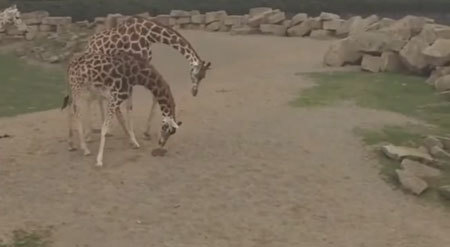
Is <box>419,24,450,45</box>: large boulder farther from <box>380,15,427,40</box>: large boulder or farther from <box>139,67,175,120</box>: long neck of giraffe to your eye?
<box>139,67,175,120</box>: long neck of giraffe

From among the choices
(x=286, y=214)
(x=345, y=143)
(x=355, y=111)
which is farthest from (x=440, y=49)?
(x=286, y=214)

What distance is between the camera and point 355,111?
12.1m

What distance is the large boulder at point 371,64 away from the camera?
16297mm

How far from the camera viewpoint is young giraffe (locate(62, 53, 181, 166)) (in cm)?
905

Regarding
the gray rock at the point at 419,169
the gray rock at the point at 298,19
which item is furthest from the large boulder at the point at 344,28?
the gray rock at the point at 419,169

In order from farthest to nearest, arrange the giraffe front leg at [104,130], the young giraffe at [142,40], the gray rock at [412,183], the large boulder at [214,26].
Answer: the large boulder at [214,26] < the young giraffe at [142,40] < the giraffe front leg at [104,130] < the gray rock at [412,183]

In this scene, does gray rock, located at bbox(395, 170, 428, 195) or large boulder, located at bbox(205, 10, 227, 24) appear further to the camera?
large boulder, located at bbox(205, 10, 227, 24)

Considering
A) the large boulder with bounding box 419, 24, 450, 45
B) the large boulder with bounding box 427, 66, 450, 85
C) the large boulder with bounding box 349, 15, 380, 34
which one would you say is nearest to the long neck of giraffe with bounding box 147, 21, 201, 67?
the large boulder with bounding box 427, 66, 450, 85

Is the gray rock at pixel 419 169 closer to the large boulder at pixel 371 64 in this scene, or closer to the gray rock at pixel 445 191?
the gray rock at pixel 445 191

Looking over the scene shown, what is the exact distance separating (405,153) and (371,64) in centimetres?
722

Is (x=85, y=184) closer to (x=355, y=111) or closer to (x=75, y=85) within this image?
(x=75, y=85)

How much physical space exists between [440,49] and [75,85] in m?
7.86

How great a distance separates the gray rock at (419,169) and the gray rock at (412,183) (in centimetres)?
11

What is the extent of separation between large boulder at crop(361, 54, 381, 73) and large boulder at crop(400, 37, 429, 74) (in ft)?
1.50
